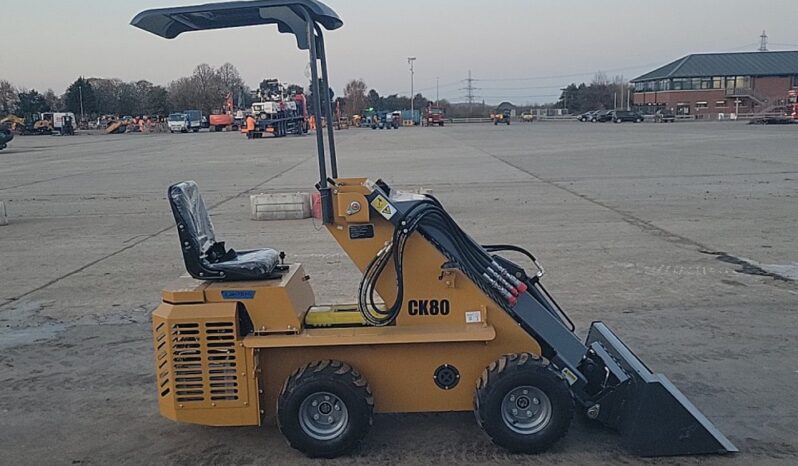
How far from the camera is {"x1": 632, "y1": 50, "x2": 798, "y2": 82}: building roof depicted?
98375 mm

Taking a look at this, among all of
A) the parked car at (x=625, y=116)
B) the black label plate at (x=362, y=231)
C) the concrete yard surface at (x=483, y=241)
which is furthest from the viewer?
the parked car at (x=625, y=116)

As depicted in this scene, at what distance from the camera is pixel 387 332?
4.62 metres

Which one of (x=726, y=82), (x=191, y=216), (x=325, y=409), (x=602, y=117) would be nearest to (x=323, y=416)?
(x=325, y=409)

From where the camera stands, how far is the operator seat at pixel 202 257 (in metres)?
4.75

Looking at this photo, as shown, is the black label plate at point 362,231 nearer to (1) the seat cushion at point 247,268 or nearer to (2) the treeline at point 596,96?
(1) the seat cushion at point 247,268

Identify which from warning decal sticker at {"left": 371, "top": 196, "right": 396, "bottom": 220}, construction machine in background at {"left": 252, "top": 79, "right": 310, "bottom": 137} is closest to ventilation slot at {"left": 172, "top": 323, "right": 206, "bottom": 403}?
warning decal sticker at {"left": 371, "top": 196, "right": 396, "bottom": 220}

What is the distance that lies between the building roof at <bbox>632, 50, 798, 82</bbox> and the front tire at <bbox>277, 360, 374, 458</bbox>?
105260mm

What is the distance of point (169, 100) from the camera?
331ft

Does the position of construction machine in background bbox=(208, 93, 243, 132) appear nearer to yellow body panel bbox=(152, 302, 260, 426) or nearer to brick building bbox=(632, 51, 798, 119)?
brick building bbox=(632, 51, 798, 119)

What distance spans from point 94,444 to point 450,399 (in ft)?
7.42

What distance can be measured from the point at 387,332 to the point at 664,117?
8412 cm

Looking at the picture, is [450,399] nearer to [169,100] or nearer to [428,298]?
[428,298]

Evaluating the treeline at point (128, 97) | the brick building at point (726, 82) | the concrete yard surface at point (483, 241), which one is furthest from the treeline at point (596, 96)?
the concrete yard surface at point (483, 241)

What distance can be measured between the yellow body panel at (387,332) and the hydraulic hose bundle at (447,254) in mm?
57
